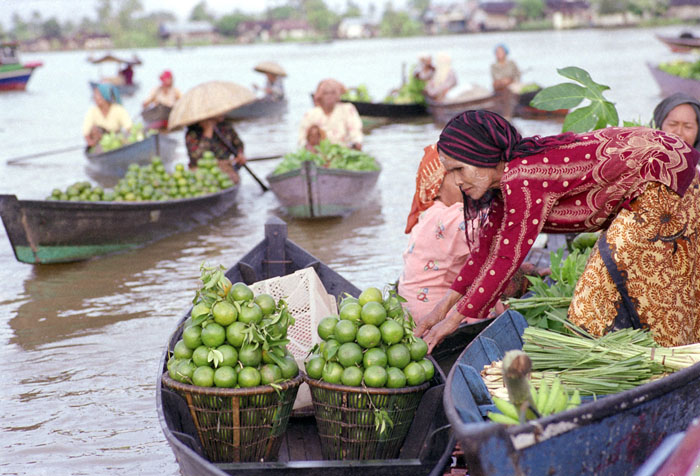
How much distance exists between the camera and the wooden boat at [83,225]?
658 centimetres

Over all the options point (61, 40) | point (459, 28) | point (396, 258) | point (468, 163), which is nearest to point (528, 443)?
point (468, 163)

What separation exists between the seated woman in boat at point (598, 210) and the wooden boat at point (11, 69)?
28.8 meters

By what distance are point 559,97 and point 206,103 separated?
Result: 16.4 ft

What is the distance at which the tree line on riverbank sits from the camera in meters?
82.7

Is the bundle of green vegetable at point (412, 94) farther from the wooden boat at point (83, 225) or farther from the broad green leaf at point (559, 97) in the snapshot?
the broad green leaf at point (559, 97)

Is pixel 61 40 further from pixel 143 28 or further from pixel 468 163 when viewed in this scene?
pixel 468 163

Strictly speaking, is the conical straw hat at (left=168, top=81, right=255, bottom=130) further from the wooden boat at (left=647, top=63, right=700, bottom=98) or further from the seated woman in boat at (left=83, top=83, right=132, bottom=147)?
the wooden boat at (left=647, top=63, right=700, bottom=98)

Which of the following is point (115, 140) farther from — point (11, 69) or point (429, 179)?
point (11, 69)

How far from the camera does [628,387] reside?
2662 millimetres

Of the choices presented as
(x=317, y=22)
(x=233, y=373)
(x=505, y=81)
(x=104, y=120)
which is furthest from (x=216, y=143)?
(x=317, y=22)

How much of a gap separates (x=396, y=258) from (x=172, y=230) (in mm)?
2544

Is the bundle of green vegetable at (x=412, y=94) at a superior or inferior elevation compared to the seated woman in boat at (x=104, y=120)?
inferior

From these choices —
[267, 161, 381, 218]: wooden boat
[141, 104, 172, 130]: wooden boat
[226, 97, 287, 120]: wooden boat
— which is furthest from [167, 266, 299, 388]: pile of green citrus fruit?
[226, 97, 287, 120]: wooden boat

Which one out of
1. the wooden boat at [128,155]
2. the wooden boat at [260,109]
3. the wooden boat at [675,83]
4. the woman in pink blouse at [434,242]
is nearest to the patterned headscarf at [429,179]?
the woman in pink blouse at [434,242]
